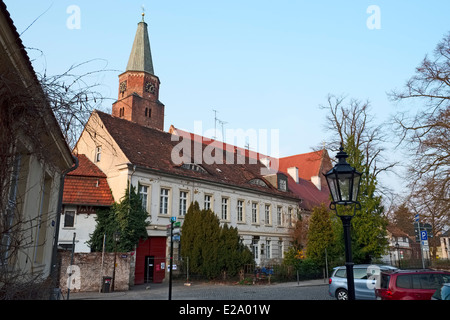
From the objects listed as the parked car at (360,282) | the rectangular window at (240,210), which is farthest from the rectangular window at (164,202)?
the parked car at (360,282)

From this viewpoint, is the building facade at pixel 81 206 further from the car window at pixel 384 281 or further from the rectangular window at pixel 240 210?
the car window at pixel 384 281

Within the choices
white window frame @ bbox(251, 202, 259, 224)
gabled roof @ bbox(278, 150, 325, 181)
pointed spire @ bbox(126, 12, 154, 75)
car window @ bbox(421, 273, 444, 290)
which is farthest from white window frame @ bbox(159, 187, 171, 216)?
pointed spire @ bbox(126, 12, 154, 75)

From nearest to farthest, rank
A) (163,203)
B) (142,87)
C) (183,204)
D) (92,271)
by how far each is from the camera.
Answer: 1. (92,271)
2. (163,203)
3. (183,204)
4. (142,87)

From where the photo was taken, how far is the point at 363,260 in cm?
2652

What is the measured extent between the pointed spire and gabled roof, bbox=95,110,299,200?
2491cm

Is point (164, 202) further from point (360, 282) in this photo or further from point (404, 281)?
point (404, 281)

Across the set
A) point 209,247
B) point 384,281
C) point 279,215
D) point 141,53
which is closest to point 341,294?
point 384,281

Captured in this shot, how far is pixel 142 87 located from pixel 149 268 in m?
35.6

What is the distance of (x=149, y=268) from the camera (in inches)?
992

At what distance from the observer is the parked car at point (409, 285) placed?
36.2 feet

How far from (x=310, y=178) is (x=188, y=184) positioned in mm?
29449

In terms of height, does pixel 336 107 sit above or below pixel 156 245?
above
